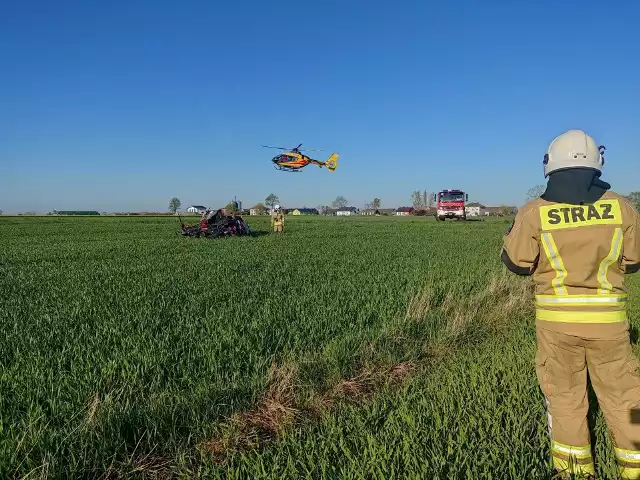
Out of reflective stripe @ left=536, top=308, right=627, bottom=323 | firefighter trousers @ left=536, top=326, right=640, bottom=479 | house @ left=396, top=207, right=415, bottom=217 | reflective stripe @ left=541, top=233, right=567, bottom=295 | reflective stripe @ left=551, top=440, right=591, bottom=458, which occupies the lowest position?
reflective stripe @ left=551, top=440, right=591, bottom=458

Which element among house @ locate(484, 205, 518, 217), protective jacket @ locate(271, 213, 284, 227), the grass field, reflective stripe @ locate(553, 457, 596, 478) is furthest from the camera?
house @ locate(484, 205, 518, 217)

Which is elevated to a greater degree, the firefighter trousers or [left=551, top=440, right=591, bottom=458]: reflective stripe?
the firefighter trousers

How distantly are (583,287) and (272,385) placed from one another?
2596 millimetres

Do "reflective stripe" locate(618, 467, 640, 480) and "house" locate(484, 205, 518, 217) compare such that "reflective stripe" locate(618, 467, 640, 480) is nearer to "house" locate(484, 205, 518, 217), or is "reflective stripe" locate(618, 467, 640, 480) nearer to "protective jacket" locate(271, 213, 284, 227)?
"protective jacket" locate(271, 213, 284, 227)

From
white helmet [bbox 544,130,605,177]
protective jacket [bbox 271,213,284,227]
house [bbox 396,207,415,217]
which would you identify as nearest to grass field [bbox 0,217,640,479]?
white helmet [bbox 544,130,605,177]

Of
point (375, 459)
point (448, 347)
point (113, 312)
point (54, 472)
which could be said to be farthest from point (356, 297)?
point (54, 472)

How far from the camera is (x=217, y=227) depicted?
76.8 feet

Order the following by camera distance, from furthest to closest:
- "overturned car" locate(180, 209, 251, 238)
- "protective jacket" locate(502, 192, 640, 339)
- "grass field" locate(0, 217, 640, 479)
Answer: "overturned car" locate(180, 209, 251, 238) < "grass field" locate(0, 217, 640, 479) < "protective jacket" locate(502, 192, 640, 339)

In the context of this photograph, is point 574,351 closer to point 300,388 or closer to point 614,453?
point 614,453

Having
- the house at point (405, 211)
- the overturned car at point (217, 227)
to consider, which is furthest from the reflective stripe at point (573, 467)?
the house at point (405, 211)

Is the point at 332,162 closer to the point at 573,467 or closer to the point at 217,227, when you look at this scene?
the point at 217,227

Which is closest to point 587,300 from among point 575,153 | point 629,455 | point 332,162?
point 575,153

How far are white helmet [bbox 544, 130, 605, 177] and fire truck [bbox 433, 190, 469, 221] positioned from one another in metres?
47.4

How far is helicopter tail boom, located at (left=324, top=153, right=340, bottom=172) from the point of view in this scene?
48703 mm
